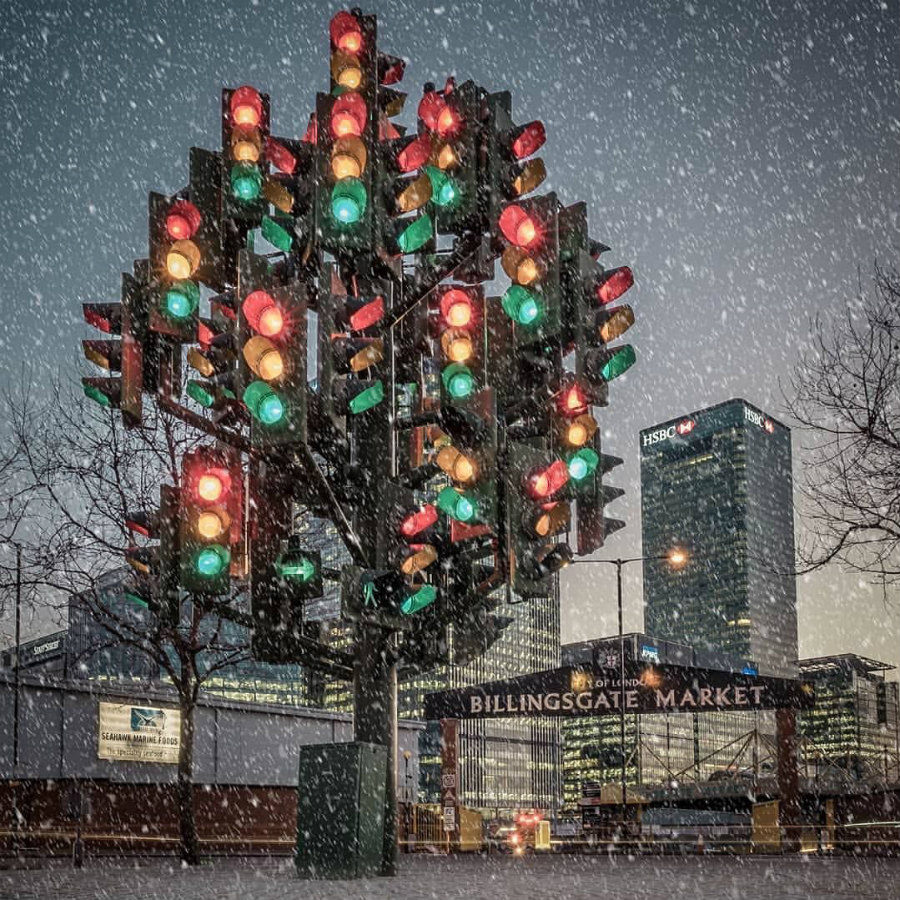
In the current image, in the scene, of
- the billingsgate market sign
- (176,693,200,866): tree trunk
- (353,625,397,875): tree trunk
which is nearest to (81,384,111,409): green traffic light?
(353,625,397,875): tree trunk

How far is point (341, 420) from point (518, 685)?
28.7 m

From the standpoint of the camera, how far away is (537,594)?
5.73m

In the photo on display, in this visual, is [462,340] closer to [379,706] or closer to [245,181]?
[245,181]

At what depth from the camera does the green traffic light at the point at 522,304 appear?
566 cm

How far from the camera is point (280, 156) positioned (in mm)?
6859

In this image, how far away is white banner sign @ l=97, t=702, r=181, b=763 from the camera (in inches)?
1313

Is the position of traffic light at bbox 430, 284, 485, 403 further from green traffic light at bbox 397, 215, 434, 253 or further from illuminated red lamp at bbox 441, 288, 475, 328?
green traffic light at bbox 397, 215, 434, 253

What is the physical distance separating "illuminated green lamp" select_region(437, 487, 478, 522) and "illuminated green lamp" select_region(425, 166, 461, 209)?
62.2 inches

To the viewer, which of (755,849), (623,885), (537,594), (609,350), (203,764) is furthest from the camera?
(203,764)

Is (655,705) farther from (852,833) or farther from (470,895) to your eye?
(470,895)

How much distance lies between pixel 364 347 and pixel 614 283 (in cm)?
152

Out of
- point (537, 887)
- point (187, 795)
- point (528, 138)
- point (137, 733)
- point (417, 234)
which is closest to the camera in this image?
point (417, 234)

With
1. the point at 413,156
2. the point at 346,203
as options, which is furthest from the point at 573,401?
the point at 413,156

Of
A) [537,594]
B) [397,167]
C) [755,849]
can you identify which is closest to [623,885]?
[537,594]
